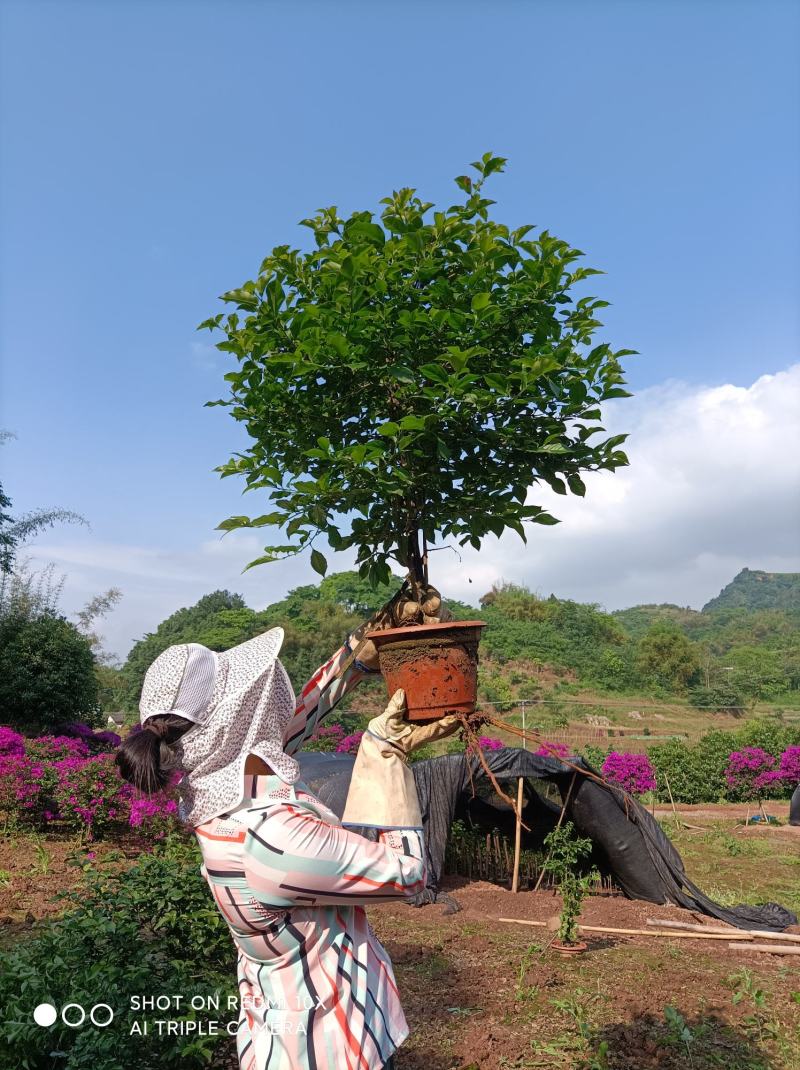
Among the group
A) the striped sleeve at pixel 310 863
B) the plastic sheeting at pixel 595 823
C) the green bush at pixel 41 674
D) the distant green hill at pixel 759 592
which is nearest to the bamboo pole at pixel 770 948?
the plastic sheeting at pixel 595 823

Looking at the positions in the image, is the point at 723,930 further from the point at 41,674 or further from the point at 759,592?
the point at 759,592

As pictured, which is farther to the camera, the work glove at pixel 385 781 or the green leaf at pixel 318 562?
the green leaf at pixel 318 562

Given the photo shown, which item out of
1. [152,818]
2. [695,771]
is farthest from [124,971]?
[695,771]

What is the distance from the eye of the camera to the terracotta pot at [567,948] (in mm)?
5750

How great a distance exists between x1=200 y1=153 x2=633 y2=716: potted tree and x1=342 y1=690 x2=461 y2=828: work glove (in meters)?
0.35

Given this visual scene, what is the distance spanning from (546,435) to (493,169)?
0.95m

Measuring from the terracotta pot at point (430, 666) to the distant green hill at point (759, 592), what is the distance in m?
140

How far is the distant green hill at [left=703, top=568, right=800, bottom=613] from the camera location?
133 metres

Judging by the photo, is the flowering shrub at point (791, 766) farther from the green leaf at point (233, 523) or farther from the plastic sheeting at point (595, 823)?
the green leaf at point (233, 523)

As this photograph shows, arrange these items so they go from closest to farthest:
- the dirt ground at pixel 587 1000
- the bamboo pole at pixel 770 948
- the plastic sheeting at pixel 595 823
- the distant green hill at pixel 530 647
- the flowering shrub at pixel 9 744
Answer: the dirt ground at pixel 587 1000 < the bamboo pole at pixel 770 948 < the plastic sheeting at pixel 595 823 < the flowering shrub at pixel 9 744 < the distant green hill at pixel 530 647

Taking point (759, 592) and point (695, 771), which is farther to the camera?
point (759, 592)

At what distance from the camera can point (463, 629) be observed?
2.24m

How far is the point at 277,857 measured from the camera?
1.58m

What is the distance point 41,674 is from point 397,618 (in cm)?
1197
